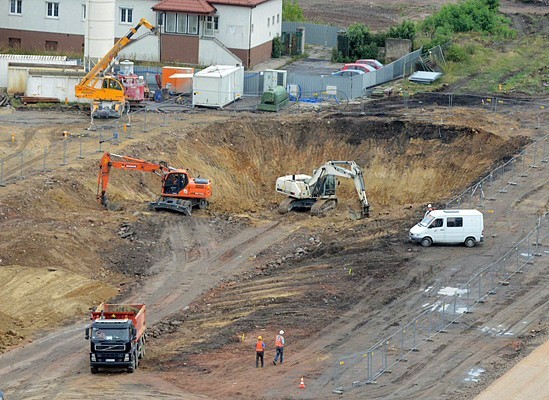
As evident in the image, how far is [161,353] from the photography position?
47094mm

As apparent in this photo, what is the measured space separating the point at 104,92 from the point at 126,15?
676 inches

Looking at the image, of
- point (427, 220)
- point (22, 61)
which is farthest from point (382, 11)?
point (427, 220)

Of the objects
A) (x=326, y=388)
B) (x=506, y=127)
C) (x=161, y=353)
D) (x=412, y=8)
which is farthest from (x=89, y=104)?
(x=412, y=8)

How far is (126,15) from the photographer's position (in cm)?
9188

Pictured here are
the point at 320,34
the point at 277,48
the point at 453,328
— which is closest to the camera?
the point at 453,328

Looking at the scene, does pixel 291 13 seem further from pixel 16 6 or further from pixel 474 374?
pixel 474 374

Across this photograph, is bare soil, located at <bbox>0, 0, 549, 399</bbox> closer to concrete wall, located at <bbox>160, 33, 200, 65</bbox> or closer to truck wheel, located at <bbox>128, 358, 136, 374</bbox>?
truck wheel, located at <bbox>128, 358, 136, 374</bbox>

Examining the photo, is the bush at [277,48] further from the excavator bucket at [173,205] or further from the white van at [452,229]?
the white van at [452,229]

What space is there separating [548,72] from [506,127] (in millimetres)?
15090

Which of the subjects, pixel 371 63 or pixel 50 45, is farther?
pixel 50 45

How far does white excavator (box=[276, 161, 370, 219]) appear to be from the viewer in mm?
67625

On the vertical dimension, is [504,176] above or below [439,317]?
above

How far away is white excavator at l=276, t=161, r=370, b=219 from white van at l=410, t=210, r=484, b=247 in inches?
373

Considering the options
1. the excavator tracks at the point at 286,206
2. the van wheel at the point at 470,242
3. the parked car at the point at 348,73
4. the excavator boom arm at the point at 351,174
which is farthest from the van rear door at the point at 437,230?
the parked car at the point at 348,73
